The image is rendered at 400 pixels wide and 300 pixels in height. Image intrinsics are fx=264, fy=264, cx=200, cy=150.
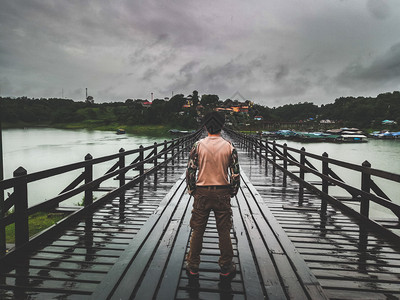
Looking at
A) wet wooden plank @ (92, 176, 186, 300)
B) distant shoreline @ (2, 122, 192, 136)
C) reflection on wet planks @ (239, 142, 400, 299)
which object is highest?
distant shoreline @ (2, 122, 192, 136)

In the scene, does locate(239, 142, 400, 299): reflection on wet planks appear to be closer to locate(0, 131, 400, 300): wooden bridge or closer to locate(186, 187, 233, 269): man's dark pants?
locate(0, 131, 400, 300): wooden bridge

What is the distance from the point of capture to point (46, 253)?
3.62m

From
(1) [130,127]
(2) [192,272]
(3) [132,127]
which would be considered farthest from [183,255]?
(1) [130,127]

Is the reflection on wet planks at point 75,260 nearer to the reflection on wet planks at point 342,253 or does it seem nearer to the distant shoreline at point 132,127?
the reflection on wet planks at point 342,253

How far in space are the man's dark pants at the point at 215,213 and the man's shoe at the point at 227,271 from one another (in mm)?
57

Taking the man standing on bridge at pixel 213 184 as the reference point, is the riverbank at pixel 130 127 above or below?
above

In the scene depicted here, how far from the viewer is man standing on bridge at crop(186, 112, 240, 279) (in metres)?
2.84

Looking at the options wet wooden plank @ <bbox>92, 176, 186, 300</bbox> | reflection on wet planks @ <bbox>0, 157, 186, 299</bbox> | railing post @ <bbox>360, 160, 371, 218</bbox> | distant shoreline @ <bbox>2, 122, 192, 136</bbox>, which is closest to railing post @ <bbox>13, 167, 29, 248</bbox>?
reflection on wet planks @ <bbox>0, 157, 186, 299</bbox>

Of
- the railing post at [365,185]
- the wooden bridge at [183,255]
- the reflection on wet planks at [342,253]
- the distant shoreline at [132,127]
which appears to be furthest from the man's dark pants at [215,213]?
the distant shoreline at [132,127]

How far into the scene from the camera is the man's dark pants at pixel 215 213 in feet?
9.31

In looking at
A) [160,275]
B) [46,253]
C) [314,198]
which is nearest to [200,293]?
[160,275]

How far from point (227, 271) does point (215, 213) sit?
686 millimetres

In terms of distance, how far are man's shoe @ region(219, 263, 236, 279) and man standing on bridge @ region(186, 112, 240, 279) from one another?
2 centimetres

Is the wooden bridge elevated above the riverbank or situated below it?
below
